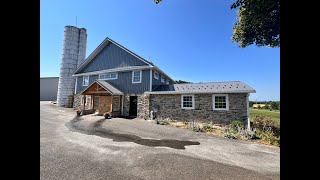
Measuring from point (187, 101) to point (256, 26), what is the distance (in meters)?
8.24

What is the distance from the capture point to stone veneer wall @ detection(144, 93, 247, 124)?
1346 cm

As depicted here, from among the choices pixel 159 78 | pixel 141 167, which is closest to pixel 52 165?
pixel 141 167

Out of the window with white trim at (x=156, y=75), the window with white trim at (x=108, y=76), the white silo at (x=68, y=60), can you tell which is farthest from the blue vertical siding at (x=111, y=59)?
the white silo at (x=68, y=60)

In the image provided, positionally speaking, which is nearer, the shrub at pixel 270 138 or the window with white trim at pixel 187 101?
the shrub at pixel 270 138

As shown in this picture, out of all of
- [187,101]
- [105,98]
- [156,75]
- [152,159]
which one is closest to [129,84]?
[156,75]

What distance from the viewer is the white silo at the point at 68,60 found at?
25.8 metres

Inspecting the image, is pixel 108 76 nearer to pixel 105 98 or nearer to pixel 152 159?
pixel 105 98

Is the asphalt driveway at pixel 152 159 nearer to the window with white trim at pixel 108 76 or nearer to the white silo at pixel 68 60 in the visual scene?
the window with white trim at pixel 108 76

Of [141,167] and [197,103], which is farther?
[197,103]

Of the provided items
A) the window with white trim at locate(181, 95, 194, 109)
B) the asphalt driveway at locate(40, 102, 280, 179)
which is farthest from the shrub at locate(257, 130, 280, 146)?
the window with white trim at locate(181, 95, 194, 109)
